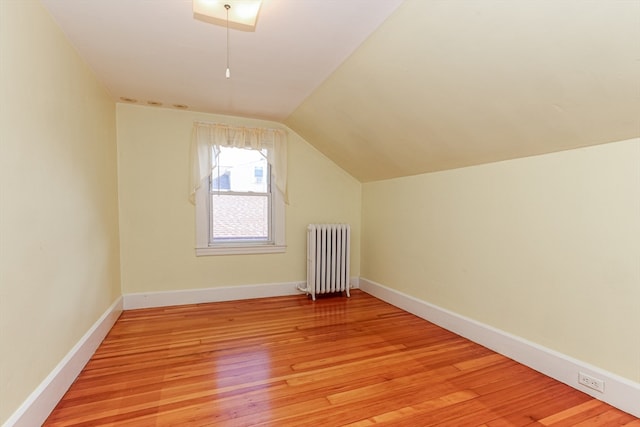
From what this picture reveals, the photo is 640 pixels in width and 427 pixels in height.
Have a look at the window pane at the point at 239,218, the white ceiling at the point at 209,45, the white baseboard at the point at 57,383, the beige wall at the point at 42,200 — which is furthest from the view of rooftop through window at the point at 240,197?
the white baseboard at the point at 57,383

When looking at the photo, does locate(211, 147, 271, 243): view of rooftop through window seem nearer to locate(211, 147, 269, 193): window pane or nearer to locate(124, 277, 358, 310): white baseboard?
locate(211, 147, 269, 193): window pane

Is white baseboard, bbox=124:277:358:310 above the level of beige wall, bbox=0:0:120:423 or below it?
below

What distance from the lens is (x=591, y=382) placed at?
1825 millimetres

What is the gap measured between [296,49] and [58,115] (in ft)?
5.09

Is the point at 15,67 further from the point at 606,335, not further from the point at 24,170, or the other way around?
the point at 606,335

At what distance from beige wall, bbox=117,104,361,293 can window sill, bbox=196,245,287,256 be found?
0.06 metres

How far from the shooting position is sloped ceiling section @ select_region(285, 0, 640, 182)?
4.44ft

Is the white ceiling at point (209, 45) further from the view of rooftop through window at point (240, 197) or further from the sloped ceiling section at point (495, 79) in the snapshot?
the view of rooftop through window at point (240, 197)

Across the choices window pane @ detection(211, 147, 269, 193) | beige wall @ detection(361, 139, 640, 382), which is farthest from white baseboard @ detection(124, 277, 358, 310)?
beige wall @ detection(361, 139, 640, 382)

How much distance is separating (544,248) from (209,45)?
2.69 meters

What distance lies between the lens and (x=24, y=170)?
1489 millimetres

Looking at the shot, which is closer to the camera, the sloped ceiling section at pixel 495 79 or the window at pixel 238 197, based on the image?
the sloped ceiling section at pixel 495 79

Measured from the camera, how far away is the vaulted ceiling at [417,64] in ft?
4.66

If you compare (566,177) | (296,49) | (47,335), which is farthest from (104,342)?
(566,177)
